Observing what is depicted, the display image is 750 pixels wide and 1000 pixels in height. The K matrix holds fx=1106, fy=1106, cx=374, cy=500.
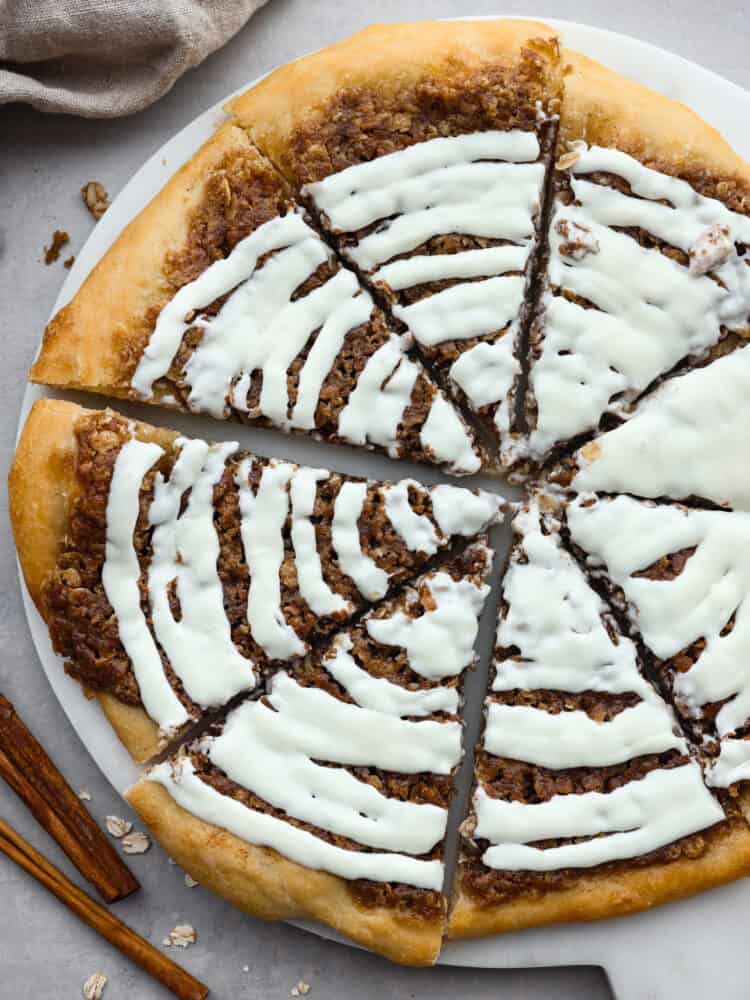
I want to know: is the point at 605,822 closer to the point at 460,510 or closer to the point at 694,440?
the point at 460,510

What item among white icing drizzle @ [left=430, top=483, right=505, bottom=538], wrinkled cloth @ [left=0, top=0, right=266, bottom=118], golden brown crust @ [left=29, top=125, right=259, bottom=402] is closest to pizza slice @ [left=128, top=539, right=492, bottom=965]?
white icing drizzle @ [left=430, top=483, right=505, bottom=538]

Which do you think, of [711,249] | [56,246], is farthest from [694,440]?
[56,246]

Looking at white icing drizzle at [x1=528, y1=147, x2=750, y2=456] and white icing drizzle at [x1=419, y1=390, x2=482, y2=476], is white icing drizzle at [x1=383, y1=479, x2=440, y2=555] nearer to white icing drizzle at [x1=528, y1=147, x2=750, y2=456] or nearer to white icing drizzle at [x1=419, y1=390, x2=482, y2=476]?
white icing drizzle at [x1=419, y1=390, x2=482, y2=476]

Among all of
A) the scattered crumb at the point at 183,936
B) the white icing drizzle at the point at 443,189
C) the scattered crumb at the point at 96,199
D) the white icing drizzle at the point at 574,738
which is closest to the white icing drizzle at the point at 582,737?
the white icing drizzle at the point at 574,738

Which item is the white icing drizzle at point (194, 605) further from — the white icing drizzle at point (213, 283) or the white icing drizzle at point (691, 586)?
the white icing drizzle at point (691, 586)

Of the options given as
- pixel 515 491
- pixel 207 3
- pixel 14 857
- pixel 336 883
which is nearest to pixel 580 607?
pixel 515 491
